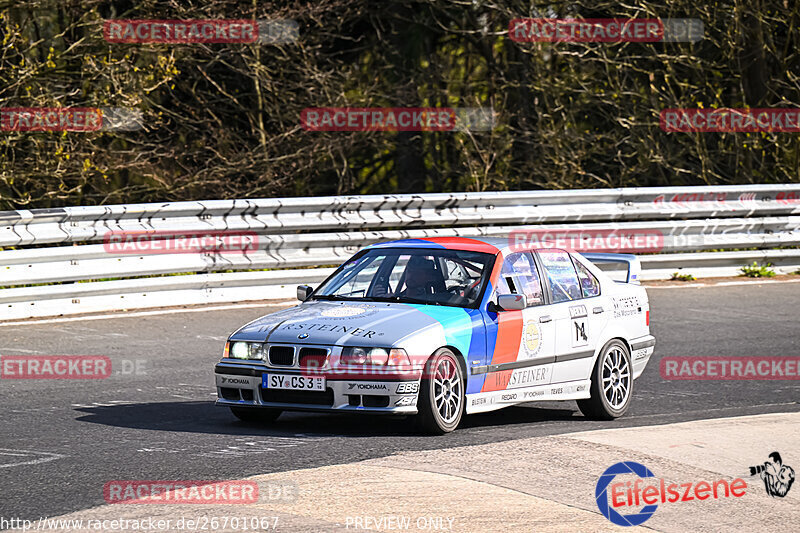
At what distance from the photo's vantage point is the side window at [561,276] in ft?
31.1

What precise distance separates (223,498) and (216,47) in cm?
1406

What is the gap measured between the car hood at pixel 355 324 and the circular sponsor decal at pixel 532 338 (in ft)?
1.76

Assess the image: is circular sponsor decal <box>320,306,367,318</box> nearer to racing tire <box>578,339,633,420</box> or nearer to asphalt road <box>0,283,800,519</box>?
asphalt road <box>0,283,800,519</box>

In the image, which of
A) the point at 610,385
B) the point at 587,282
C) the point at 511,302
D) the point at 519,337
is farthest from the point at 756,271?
the point at 511,302

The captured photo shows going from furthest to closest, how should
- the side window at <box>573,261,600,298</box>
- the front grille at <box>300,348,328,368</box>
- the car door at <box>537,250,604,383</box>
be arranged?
1. the side window at <box>573,261,600,298</box>
2. the car door at <box>537,250,604,383</box>
3. the front grille at <box>300,348,328,368</box>

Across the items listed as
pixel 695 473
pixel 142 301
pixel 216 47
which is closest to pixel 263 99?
pixel 216 47

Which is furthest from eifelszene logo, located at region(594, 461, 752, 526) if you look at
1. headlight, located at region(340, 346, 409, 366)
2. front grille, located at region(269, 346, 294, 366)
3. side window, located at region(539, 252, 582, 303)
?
side window, located at region(539, 252, 582, 303)

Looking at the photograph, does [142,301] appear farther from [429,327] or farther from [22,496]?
[22,496]

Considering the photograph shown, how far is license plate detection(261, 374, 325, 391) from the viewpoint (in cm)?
808

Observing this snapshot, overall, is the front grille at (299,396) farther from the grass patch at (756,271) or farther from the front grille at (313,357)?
the grass patch at (756,271)

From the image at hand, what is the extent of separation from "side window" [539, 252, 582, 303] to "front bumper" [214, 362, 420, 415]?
1894 mm

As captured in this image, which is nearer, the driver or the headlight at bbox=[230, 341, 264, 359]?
the headlight at bbox=[230, 341, 264, 359]

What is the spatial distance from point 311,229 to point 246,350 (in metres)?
7.02

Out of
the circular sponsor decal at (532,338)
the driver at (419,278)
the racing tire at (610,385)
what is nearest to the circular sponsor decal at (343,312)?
the driver at (419,278)
